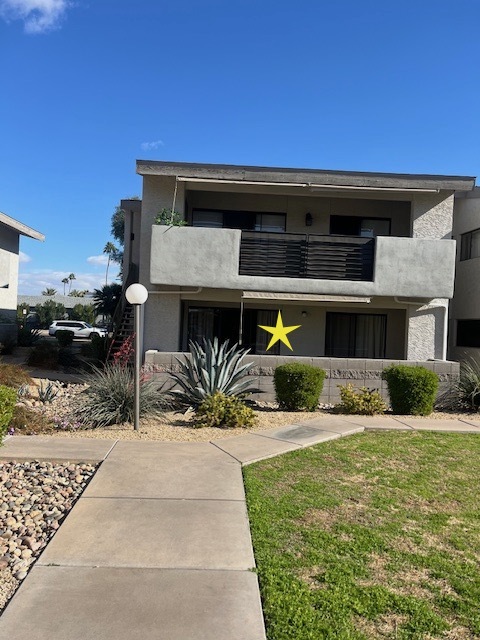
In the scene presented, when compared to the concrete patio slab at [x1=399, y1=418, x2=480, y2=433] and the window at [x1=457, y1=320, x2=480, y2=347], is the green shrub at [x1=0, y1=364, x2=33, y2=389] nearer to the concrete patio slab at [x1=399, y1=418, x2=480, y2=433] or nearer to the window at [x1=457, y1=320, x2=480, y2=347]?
the concrete patio slab at [x1=399, y1=418, x2=480, y2=433]

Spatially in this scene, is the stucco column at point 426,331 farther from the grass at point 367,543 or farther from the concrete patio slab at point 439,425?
the grass at point 367,543

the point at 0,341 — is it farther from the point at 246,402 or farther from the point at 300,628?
the point at 300,628

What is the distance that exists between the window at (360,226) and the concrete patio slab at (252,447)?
30.4ft

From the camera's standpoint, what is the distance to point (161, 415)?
8969 mm

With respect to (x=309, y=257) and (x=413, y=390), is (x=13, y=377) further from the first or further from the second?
(x=413, y=390)

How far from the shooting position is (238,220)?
15164mm

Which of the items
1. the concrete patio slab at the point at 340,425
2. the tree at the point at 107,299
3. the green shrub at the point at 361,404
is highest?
the tree at the point at 107,299

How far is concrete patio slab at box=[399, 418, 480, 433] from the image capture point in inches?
335

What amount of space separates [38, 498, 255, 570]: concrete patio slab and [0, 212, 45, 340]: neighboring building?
55.9ft

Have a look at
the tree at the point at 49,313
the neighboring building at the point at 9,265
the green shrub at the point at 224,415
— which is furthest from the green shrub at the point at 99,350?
the tree at the point at 49,313

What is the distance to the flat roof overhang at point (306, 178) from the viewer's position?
12.9 meters

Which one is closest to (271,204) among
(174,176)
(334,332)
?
(174,176)

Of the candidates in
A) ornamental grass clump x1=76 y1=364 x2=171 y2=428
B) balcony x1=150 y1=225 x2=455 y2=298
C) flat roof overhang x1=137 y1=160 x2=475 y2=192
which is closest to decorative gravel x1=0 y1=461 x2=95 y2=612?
ornamental grass clump x1=76 y1=364 x2=171 y2=428

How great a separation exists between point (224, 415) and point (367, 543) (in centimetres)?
456
